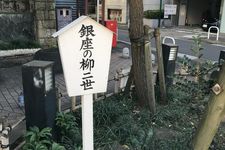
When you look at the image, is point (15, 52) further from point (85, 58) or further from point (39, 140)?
point (85, 58)

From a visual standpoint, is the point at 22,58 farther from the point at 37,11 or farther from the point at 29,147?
the point at 29,147

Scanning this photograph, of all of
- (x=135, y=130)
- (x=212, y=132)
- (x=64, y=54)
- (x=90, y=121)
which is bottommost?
(x=135, y=130)

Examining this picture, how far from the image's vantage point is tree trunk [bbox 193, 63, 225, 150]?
11.6 feet

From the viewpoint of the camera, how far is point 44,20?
10750 mm

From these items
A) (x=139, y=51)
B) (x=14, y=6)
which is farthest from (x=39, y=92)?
(x=14, y=6)

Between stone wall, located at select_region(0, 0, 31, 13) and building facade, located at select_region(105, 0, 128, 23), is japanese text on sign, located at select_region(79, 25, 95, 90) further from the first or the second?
building facade, located at select_region(105, 0, 128, 23)

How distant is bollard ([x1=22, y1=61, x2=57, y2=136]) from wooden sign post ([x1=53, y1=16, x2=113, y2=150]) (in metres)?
0.75

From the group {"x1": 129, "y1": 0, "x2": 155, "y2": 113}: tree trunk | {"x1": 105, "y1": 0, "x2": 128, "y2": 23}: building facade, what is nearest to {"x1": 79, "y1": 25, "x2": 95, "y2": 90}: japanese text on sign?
{"x1": 129, "y1": 0, "x2": 155, "y2": 113}: tree trunk

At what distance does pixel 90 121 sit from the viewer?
133 inches

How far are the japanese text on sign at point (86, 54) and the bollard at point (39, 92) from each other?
80 centimetres

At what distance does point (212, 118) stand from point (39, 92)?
83.8 inches

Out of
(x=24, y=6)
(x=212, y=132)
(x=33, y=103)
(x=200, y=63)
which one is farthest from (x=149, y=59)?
(x=24, y=6)

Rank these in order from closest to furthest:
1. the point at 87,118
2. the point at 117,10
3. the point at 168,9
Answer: the point at 87,118, the point at 168,9, the point at 117,10

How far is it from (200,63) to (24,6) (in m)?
7.38
